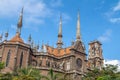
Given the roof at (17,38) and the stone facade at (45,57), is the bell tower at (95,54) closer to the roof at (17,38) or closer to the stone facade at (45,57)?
the stone facade at (45,57)

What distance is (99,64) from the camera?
97.9 meters

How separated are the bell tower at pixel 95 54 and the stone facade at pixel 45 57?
16444 mm

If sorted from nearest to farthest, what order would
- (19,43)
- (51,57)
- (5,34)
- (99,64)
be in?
(19,43) < (5,34) < (51,57) < (99,64)

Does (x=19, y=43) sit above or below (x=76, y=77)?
above

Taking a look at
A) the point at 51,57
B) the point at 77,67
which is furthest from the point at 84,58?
the point at 51,57

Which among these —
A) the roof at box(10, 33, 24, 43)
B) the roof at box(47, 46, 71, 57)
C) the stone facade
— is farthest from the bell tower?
the roof at box(10, 33, 24, 43)

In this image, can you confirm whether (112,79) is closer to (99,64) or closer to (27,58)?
(27,58)

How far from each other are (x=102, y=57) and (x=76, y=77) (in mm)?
32443

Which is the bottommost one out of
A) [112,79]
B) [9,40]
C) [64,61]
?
[112,79]

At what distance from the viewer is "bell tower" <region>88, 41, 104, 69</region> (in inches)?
3876

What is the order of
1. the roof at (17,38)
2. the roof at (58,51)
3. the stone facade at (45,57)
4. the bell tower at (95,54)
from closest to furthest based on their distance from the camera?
the stone facade at (45,57)
the roof at (17,38)
the roof at (58,51)
the bell tower at (95,54)

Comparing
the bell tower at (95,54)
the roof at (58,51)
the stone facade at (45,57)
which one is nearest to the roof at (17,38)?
the stone facade at (45,57)

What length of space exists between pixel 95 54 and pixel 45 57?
3128 centimetres

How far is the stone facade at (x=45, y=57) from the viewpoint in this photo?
67.6 meters
